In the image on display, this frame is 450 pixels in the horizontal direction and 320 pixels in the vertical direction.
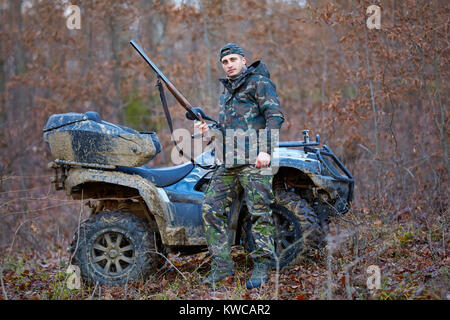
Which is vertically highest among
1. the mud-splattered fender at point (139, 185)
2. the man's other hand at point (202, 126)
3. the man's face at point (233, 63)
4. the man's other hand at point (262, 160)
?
the man's face at point (233, 63)

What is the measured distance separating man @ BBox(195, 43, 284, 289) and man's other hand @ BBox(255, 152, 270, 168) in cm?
8

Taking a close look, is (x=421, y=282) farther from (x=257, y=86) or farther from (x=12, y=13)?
(x=12, y=13)

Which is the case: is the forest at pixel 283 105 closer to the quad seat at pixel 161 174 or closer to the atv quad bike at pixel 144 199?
the atv quad bike at pixel 144 199

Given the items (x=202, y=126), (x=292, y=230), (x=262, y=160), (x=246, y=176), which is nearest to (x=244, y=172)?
(x=246, y=176)

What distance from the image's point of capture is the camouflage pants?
4.49 meters

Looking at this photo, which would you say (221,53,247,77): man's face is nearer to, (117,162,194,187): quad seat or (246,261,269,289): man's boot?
(117,162,194,187): quad seat

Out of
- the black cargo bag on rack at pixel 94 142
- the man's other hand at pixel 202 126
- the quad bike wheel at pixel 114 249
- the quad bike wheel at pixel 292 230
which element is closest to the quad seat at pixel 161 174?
the black cargo bag on rack at pixel 94 142

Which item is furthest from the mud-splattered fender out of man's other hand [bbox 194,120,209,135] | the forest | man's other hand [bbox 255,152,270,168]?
man's other hand [bbox 255,152,270,168]

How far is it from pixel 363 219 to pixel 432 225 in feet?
4.25

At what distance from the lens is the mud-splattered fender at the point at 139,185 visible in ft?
15.4

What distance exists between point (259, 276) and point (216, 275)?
43cm

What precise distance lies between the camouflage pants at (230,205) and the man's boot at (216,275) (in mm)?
29

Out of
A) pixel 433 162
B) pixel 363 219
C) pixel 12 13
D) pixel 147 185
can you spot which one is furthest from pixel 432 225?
pixel 12 13

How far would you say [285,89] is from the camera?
14391mm
